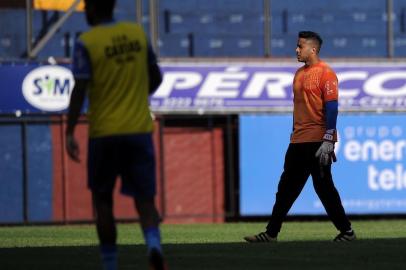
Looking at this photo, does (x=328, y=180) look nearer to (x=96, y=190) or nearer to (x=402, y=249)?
(x=402, y=249)

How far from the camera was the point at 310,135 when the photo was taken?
41.8ft

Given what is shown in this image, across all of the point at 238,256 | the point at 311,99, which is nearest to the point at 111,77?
the point at 238,256

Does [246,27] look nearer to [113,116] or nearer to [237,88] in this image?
[237,88]

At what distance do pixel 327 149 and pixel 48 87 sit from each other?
12.9 metres

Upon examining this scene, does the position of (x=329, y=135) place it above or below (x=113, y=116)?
below

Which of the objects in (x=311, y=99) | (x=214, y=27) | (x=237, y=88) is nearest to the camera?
(x=311, y=99)

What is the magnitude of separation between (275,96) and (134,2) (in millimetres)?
3793

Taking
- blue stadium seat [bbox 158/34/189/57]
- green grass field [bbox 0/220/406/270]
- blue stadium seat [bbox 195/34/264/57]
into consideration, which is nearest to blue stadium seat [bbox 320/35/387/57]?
blue stadium seat [bbox 195/34/264/57]

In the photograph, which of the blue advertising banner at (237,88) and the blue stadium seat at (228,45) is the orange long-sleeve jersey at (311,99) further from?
the blue stadium seat at (228,45)

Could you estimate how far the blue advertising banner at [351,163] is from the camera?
982 inches

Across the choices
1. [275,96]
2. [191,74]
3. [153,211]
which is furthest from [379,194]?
[153,211]

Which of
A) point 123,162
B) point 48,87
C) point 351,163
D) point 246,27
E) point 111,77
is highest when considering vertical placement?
point 111,77

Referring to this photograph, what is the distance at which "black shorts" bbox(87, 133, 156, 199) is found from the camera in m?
8.07

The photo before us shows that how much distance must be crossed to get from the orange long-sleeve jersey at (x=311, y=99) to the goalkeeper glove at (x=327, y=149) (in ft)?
0.62
